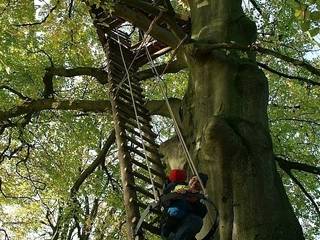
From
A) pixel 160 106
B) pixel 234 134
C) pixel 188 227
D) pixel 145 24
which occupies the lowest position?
pixel 188 227

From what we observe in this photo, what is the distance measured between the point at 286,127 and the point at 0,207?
8713 millimetres

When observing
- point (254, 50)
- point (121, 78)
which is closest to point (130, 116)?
point (121, 78)

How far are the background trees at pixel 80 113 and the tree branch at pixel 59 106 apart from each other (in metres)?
0.02

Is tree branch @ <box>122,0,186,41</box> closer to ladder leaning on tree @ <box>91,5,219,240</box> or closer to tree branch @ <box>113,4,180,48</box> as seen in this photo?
ladder leaning on tree @ <box>91,5,219,240</box>

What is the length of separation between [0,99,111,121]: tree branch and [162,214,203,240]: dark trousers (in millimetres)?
3366

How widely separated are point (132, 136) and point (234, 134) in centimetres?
269

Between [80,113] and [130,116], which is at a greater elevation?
[80,113]

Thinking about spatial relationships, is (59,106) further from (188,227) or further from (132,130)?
(188,227)

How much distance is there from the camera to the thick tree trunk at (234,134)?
5168 millimetres

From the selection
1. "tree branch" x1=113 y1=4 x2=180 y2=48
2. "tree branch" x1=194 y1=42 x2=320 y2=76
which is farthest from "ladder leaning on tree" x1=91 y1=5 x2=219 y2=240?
"tree branch" x1=194 y1=42 x2=320 y2=76

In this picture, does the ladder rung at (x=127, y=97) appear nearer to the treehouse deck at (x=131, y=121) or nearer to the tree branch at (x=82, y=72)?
the treehouse deck at (x=131, y=121)

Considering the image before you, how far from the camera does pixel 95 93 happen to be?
1081cm

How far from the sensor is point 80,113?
1090 centimetres

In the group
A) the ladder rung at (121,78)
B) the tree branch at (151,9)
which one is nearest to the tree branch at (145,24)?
the tree branch at (151,9)
